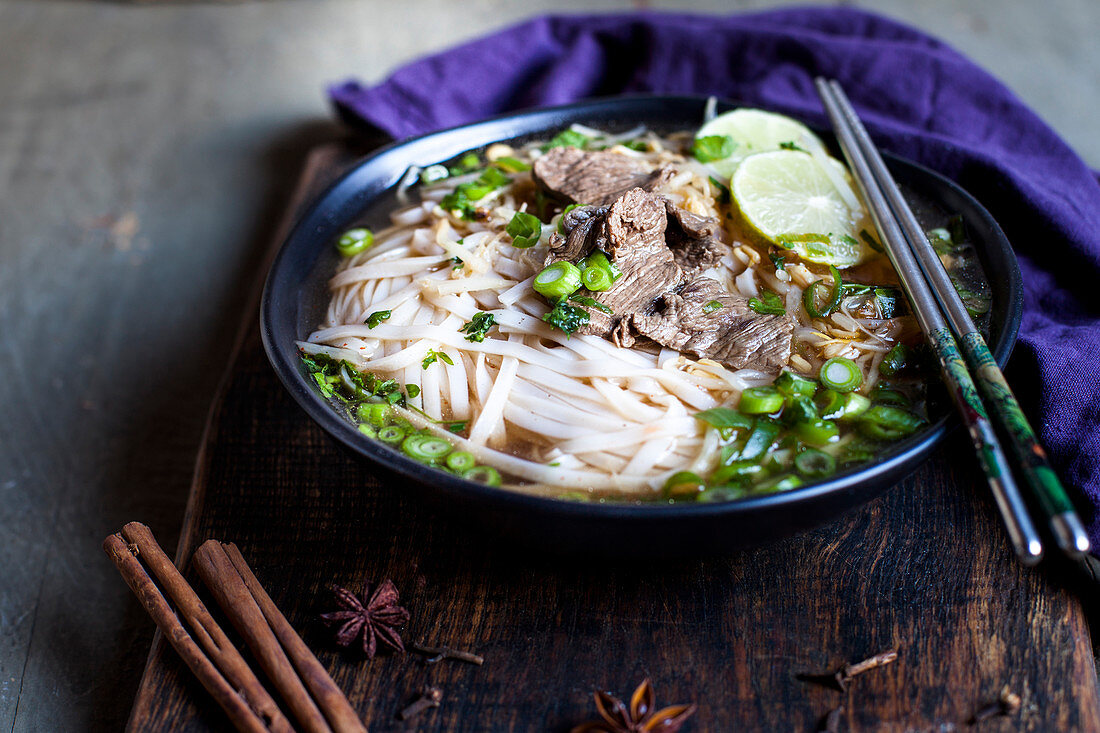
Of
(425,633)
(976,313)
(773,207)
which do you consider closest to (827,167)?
(773,207)

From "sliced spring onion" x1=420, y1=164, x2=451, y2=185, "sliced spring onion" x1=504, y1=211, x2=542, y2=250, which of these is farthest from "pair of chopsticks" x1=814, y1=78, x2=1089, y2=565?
"sliced spring onion" x1=420, y1=164, x2=451, y2=185

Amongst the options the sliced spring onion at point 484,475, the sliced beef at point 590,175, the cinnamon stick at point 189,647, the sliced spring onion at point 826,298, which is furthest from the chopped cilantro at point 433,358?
the sliced spring onion at point 826,298

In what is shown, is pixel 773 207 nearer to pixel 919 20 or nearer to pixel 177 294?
pixel 177 294

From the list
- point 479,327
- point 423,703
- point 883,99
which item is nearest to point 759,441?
point 479,327

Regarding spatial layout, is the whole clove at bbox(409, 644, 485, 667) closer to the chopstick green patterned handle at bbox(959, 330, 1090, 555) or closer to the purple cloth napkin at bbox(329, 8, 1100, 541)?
the chopstick green patterned handle at bbox(959, 330, 1090, 555)

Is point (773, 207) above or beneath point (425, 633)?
above

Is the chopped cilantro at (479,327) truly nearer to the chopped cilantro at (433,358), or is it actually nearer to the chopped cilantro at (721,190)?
the chopped cilantro at (433,358)
